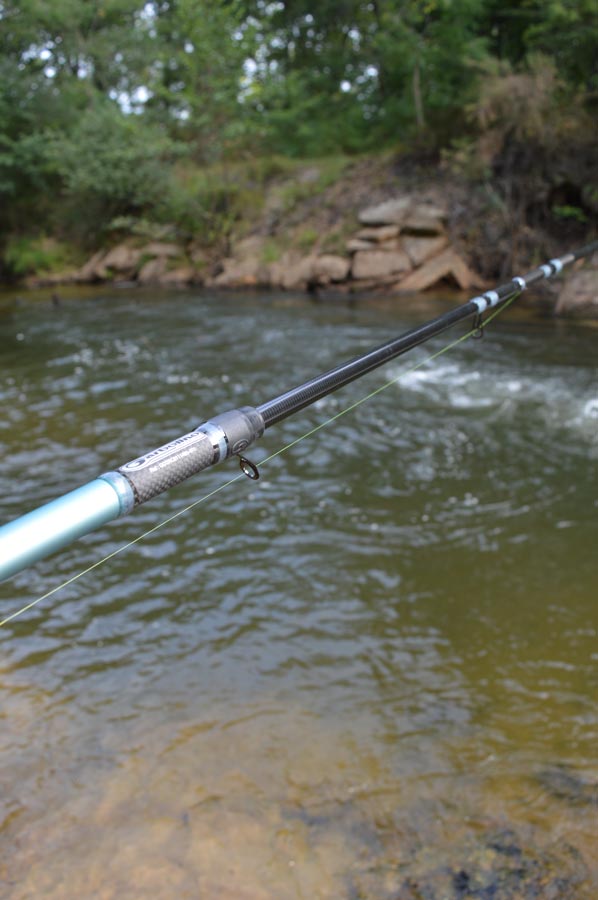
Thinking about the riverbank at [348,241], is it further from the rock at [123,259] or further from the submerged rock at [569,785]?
the submerged rock at [569,785]

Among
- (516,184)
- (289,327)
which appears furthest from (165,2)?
(289,327)

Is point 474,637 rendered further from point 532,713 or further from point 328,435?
point 328,435

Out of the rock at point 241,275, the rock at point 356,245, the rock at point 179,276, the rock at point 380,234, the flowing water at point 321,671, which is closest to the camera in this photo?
the flowing water at point 321,671

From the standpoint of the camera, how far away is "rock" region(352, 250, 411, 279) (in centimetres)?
1759

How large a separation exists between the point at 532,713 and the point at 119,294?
Answer: 18189mm

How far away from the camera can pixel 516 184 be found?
56.2 feet

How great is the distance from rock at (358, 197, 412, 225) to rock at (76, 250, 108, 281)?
886cm

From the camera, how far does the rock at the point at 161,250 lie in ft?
72.9

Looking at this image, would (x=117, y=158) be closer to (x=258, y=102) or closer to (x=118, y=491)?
(x=258, y=102)

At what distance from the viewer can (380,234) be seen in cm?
1805

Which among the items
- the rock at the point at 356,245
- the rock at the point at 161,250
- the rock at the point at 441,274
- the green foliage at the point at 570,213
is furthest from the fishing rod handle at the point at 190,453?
the rock at the point at 161,250

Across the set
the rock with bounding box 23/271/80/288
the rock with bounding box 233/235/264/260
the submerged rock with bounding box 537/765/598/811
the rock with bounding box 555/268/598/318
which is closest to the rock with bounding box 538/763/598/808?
the submerged rock with bounding box 537/765/598/811

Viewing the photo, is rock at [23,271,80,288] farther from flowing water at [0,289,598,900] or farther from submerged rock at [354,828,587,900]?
submerged rock at [354,828,587,900]

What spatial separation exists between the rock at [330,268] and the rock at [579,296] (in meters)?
5.87
